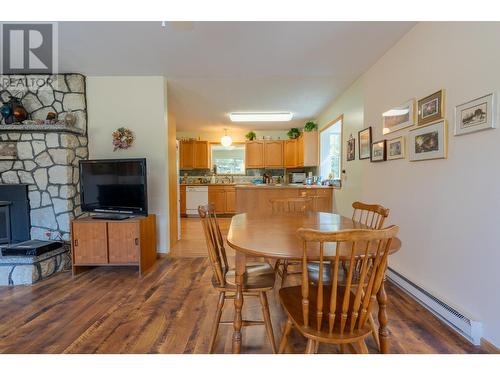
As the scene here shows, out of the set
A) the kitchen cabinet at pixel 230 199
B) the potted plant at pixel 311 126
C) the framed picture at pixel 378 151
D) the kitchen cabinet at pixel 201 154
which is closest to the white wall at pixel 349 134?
the framed picture at pixel 378 151

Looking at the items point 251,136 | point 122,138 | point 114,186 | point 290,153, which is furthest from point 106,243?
point 290,153

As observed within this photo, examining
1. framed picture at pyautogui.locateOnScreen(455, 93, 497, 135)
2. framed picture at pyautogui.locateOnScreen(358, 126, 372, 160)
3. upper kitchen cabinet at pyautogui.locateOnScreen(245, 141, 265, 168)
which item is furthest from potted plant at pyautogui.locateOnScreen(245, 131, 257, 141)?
framed picture at pyautogui.locateOnScreen(455, 93, 497, 135)

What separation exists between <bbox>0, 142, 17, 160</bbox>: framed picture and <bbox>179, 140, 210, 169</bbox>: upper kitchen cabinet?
4.15 metres

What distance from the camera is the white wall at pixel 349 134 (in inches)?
136

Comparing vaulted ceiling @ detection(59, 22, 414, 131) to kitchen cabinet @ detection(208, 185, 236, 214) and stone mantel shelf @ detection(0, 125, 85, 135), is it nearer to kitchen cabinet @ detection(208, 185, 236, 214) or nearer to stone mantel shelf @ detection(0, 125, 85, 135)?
stone mantel shelf @ detection(0, 125, 85, 135)

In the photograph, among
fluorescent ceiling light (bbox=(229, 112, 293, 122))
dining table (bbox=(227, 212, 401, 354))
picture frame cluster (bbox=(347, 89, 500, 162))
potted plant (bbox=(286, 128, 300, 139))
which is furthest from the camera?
potted plant (bbox=(286, 128, 300, 139))

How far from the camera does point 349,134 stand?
3.78 meters

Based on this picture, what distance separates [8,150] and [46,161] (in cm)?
44

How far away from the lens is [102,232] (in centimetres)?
281

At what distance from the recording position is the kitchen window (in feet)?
15.6

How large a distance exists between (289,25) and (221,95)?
6.57 ft

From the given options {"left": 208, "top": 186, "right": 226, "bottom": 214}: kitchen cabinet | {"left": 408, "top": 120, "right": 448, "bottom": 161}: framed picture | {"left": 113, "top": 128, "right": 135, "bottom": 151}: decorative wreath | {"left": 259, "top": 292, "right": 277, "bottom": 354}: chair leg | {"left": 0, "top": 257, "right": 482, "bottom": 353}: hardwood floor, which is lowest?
{"left": 0, "top": 257, "right": 482, "bottom": 353}: hardwood floor
